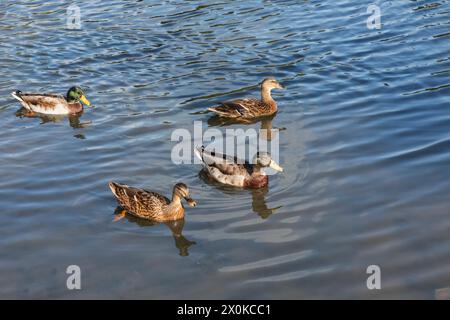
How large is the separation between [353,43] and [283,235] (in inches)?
373

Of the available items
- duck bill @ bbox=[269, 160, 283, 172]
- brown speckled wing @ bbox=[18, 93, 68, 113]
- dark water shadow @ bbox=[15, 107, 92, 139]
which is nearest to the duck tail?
duck bill @ bbox=[269, 160, 283, 172]

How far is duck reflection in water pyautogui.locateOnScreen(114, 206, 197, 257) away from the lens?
10.8m

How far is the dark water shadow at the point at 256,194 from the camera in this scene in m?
11.8

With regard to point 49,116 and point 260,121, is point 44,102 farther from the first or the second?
point 260,121

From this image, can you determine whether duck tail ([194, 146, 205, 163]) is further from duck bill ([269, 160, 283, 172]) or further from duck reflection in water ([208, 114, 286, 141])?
duck reflection in water ([208, 114, 286, 141])

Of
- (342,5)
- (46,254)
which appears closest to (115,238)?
(46,254)

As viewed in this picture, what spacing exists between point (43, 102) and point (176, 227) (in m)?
6.16

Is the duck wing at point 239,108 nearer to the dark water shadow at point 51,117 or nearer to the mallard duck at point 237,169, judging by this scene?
the mallard duck at point 237,169

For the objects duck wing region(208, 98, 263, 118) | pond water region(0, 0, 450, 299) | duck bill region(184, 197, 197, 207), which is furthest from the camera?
duck wing region(208, 98, 263, 118)

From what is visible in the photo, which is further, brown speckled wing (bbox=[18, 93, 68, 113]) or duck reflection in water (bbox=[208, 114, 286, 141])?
brown speckled wing (bbox=[18, 93, 68, 113])

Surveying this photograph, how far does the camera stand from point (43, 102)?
16.2m

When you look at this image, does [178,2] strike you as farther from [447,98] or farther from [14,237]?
[14,237]

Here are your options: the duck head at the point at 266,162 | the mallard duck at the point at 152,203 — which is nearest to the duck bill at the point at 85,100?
the mallard duck at the point at 152,203
